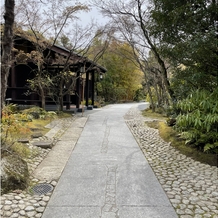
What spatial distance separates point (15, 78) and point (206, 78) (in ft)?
33.1

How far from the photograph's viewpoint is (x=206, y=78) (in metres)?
4.47

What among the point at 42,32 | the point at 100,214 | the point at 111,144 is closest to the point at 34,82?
the point at 42,32

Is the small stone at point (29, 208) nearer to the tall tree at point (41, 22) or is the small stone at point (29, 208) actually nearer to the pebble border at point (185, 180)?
the pebble border at point (185, 180)

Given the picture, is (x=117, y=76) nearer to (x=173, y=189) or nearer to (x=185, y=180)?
(x=185, y=180)

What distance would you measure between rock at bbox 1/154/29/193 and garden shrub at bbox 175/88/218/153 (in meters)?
3.03

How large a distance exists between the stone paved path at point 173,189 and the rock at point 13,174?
0.13 meters

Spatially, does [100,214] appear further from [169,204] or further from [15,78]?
[15,78]

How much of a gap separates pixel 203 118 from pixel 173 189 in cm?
165

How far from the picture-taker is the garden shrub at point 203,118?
3996mm

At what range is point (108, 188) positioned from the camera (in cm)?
301

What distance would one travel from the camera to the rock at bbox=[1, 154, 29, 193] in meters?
2.86

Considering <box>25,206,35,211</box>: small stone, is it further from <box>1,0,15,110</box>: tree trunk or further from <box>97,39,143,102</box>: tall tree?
<box>97,39,143,102</box>: tall tree

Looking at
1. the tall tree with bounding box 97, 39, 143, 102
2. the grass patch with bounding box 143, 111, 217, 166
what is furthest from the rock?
the tall tree with bounding box 97, 39, 143, 102

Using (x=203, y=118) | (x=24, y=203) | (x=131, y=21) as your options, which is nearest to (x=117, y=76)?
(x=131, y=21)
